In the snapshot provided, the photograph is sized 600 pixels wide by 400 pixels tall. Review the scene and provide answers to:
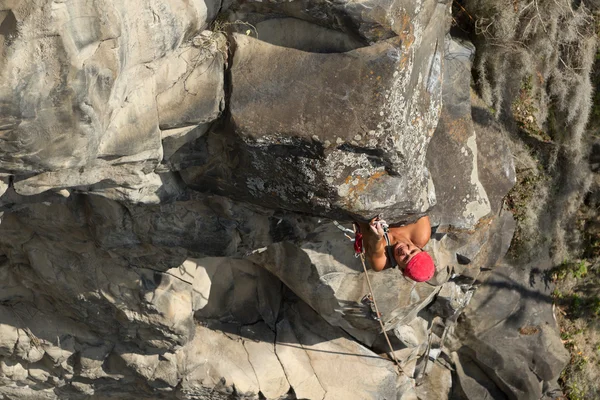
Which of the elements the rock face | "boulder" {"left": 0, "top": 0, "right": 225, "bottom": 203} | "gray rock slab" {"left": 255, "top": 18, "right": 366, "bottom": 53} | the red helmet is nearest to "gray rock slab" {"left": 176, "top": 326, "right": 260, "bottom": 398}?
the rock face

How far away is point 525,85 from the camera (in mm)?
6191

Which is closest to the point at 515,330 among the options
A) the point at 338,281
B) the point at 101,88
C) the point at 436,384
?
the point at 436,384

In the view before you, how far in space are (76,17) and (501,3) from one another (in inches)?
168

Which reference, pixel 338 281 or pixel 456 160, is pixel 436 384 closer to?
pixel 338 281

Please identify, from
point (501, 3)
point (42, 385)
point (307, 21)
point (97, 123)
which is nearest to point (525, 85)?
point (501, 3)

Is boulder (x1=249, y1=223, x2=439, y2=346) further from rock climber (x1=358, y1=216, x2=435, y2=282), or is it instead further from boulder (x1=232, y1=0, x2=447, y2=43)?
boulder (x1=232, y1=0, x2=447, y2=43)

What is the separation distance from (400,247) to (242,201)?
37.9 inches

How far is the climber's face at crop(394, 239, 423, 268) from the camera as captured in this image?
3.86 m

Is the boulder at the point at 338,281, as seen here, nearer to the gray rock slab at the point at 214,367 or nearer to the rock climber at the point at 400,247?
the gray rock slab at the point at 214,367

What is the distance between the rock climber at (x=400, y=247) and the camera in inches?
149

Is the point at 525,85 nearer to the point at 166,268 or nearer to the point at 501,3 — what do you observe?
the point at 501,3

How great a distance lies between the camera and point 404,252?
153 inches

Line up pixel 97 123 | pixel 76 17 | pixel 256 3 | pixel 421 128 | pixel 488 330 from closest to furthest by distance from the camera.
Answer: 1. pixel 76 17
2. pixel 97 123
3. pixel 256 3
4. pixel 421 128
5. pixel 488 330

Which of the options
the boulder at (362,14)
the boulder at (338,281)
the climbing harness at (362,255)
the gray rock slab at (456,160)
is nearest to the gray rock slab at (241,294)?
the boulder at (338,281)
